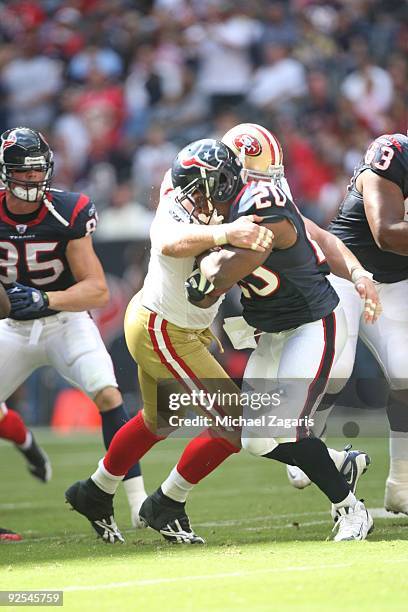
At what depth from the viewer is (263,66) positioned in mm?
12031

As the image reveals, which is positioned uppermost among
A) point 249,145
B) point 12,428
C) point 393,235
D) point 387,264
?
point 249,145

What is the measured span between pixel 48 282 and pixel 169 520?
4.74ft

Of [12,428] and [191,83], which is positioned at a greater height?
[191,83]

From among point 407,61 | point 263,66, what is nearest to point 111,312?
point 263,66

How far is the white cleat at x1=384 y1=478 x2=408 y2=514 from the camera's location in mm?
5176

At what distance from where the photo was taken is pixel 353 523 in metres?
4.58

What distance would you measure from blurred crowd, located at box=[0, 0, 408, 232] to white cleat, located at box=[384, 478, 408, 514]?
19.0 feet

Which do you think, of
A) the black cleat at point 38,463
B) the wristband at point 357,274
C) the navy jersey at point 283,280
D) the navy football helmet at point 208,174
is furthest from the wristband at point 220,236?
the black cleat at point 38,463

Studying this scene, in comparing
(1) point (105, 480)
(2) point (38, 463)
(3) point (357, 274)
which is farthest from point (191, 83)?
(1) point (105, 480)

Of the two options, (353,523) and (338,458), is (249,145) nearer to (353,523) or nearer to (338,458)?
(338,458)

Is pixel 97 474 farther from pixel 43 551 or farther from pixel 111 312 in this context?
pixel 111 312

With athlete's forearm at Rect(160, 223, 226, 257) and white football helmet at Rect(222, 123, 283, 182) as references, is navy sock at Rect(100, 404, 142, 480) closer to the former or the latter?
athlete's forearm at Rect(160, 223, 226, 257)

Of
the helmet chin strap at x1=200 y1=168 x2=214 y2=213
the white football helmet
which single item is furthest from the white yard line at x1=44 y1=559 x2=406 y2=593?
the white football helmet

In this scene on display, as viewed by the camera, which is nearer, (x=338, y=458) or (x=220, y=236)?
(x=220, y=236)
